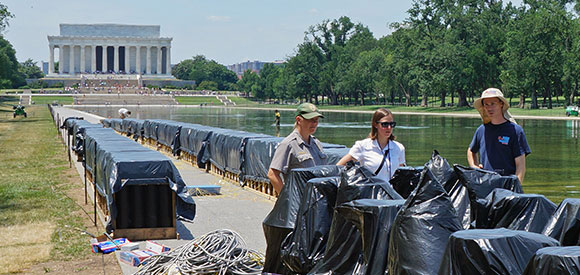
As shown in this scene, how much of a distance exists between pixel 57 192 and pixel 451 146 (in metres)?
18.9

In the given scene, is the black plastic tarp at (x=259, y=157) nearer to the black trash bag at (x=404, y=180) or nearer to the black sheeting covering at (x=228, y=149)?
the black sheeting covering at (x=228, y=149)

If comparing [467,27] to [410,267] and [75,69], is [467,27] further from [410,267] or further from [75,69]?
[75,69]

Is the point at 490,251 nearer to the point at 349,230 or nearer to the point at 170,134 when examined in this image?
the point at 349,230


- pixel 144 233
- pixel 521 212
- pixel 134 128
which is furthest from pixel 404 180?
pixel 134 128

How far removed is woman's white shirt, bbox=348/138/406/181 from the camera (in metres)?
7.54

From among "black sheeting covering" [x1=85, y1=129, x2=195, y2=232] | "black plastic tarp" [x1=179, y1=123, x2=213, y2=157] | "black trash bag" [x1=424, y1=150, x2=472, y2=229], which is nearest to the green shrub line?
"black sheeting covering" [x1=85, y1=129, x2=195, y2=232]

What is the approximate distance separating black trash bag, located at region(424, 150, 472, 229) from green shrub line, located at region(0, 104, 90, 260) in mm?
5228

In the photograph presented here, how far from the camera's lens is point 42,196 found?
50.4ft

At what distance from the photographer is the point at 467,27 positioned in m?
86.8

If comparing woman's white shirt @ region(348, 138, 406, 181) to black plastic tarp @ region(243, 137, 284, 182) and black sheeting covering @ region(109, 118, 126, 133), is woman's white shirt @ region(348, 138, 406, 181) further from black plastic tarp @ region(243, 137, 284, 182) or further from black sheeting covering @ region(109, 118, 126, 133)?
black sheeting covering @ region(109, 118, 126, 133)

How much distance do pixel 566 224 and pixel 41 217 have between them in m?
9.78

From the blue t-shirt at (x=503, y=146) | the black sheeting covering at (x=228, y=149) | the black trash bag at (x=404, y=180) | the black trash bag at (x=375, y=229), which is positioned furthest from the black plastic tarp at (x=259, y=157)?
the black trash bag at (x=375, y=229)

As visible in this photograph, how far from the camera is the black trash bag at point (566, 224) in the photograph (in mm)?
5008

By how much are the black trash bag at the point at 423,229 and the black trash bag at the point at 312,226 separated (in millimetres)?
1340
